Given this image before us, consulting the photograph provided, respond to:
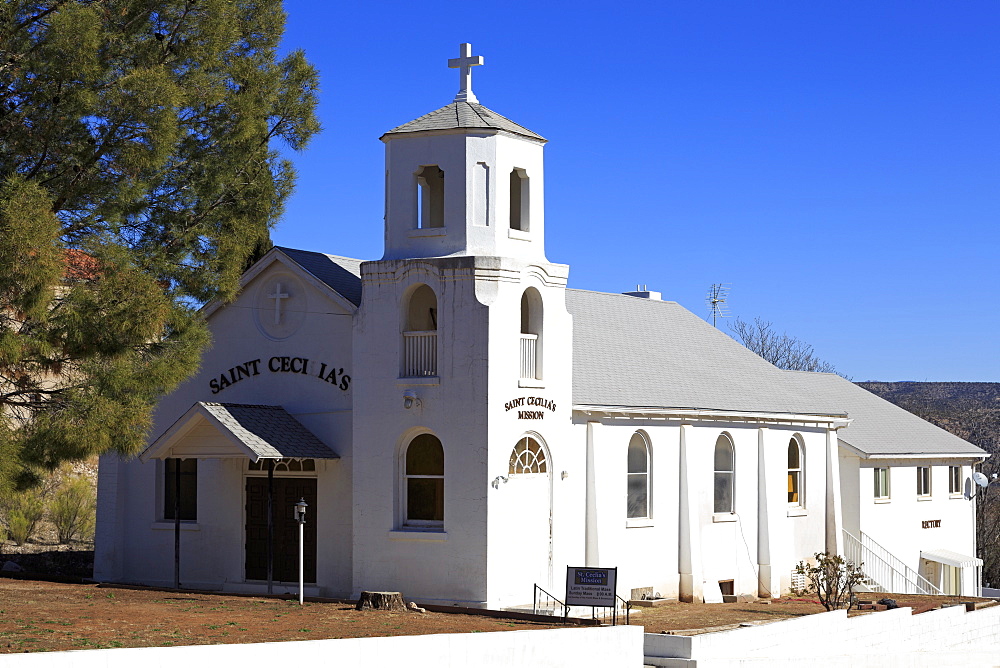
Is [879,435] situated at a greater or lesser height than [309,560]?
greater

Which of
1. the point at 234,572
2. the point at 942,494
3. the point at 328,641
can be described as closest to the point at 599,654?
the point at 328,641

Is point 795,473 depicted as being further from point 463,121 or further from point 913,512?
point 463,121

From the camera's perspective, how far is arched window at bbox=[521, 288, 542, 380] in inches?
919

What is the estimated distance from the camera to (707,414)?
27453 mm

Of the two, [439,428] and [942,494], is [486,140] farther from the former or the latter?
[942,494]

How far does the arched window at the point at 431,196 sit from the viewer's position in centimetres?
2433

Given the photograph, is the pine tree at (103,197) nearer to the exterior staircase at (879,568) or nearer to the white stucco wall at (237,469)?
the white stucco wall at (237,469)

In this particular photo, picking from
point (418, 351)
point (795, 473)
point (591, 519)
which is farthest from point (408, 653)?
point (795, 473)

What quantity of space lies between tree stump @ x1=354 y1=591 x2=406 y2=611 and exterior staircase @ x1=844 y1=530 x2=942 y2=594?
50.2 feet

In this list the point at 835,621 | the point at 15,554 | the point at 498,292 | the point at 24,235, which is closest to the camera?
the point at 24,235

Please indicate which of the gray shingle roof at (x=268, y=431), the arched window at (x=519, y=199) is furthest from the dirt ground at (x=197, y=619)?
the arched window at (x=519, y=199)

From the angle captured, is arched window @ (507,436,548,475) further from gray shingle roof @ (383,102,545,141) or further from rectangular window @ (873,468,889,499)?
rectangular window @ (873,468,889,499)

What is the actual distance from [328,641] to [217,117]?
10.7m

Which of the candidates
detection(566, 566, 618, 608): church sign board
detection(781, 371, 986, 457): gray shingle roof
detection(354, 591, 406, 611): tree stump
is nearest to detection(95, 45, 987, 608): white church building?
detection(354, 591, 406, 611): tree stump
